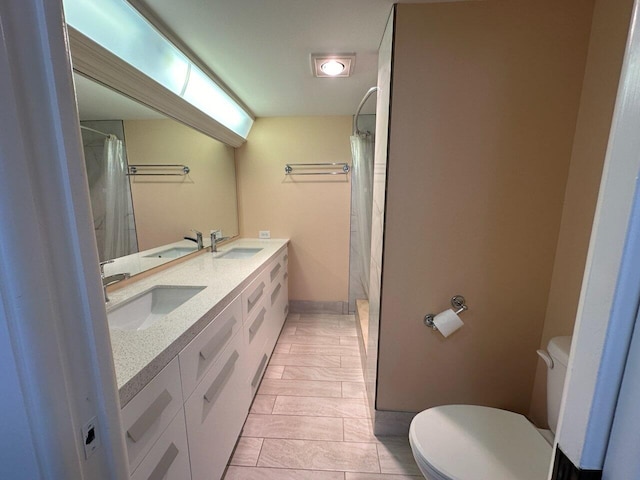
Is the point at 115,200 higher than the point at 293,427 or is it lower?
higher

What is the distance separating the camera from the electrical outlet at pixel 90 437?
1.25 ft

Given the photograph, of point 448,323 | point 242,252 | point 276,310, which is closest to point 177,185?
point 242,252

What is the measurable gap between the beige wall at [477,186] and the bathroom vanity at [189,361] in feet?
2.63

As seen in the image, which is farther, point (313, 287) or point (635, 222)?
point (313, 287)

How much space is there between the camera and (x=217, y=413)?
1168mm

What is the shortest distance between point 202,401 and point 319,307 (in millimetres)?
2084

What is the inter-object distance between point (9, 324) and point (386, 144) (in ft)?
4.25

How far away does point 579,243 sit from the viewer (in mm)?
1127

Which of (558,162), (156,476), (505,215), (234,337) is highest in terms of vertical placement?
(558,162)

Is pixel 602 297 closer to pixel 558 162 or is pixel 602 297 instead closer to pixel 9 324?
pixel 9 324

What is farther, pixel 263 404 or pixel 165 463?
pixel 263 404

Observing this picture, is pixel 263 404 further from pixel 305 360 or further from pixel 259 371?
pixel 305 360

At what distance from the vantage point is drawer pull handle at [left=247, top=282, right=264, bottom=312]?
1606mm

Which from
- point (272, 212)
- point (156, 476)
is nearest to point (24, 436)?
point (156, 476)
